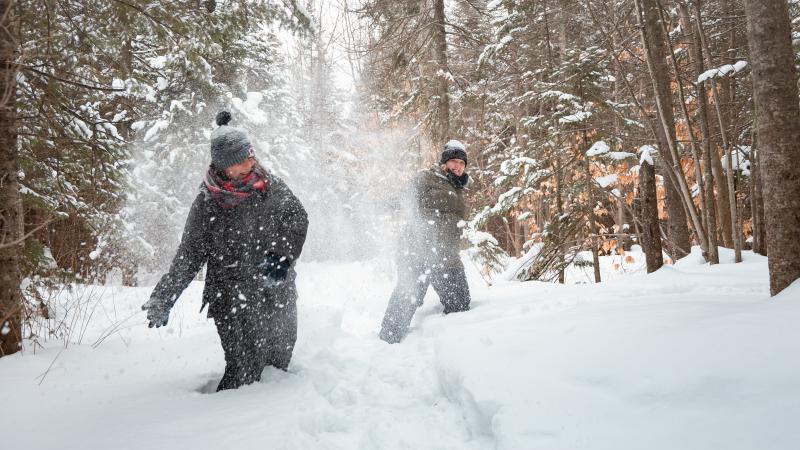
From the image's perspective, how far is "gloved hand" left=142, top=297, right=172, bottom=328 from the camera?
9.28 ft

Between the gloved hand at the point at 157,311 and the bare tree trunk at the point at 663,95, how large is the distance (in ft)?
18.4

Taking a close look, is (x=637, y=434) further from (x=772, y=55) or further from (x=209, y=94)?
(x=209, y=94)

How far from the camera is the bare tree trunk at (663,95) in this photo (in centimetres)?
519

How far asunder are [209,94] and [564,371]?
Result: 14514mm

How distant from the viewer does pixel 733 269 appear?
187 inches

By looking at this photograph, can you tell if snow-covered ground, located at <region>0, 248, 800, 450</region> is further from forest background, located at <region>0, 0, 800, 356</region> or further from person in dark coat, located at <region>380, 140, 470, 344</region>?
forest background, located at <region>0, 0, 800, 356</region>

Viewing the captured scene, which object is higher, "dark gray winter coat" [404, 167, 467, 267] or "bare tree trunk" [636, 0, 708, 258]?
"bare tree trunk" [636, 0, 708, 258]

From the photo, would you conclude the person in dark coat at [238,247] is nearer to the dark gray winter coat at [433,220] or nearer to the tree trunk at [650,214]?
the dark gray winter coat at [433,220]

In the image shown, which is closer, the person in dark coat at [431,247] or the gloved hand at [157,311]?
the gloved hand at [157,311]

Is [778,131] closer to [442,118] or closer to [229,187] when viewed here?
[229,187]

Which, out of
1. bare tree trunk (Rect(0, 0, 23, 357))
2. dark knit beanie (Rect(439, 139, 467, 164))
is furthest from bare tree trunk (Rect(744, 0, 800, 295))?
bare tree trunk (Rect(0, 0, 23, 357))

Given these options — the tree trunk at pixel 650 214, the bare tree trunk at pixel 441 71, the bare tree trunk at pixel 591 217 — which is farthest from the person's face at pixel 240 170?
the bare tree trunk at pixel 441 71

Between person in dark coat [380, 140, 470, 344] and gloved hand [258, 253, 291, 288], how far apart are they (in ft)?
6.66

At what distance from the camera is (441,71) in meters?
9.70
